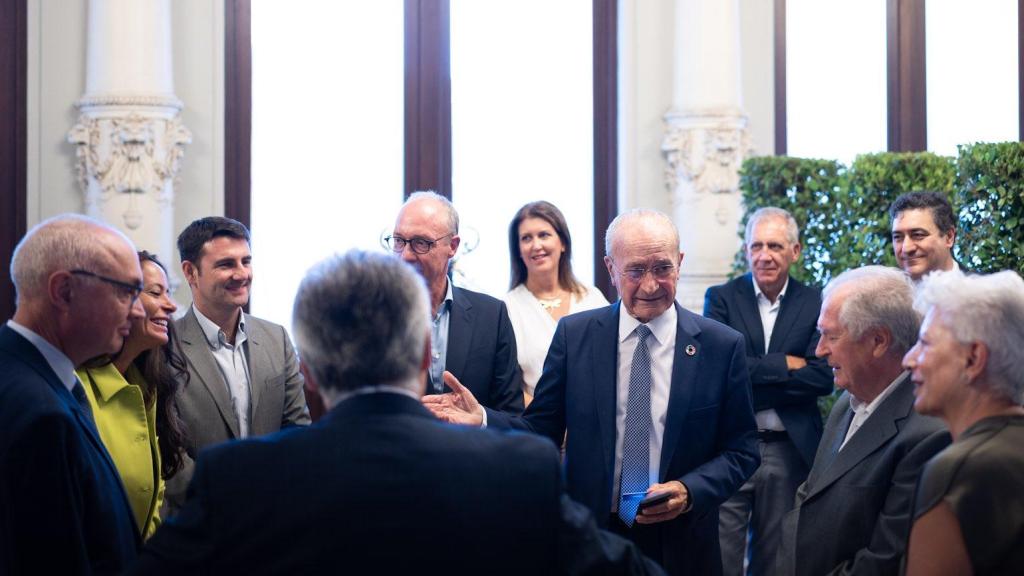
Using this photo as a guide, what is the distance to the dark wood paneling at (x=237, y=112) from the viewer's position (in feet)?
25.3

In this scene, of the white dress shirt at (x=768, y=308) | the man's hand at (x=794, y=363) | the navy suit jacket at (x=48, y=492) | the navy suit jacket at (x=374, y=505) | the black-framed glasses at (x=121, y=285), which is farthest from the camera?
the white dress shirt at (x=768, y=308)

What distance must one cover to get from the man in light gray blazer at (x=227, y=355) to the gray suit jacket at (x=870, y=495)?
1699 millimetres

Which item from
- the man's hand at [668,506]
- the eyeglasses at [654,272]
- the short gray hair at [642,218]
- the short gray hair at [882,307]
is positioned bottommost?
the man's hand at [668,506]

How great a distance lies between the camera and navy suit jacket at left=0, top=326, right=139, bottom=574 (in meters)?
2.23

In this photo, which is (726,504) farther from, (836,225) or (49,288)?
(49,288)

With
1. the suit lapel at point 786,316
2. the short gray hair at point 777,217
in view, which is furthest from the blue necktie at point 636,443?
the short gray hair at point 777,217

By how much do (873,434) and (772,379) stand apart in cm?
193

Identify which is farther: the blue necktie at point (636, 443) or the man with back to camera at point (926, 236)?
the man with back to camera at point (926, 236)

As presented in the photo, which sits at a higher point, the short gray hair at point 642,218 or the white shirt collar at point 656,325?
the short gray hair at point 642,218

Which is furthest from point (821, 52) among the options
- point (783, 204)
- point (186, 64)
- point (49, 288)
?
point (49, 288)

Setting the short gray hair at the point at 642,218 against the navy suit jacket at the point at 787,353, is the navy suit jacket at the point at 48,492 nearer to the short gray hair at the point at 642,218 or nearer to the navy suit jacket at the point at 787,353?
the short gray hair at the point at 642,218

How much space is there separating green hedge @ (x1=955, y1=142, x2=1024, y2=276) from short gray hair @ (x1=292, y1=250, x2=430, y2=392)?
11.7 feet

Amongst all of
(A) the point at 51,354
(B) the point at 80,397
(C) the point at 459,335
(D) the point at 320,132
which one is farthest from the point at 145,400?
(D) the point at 320,132

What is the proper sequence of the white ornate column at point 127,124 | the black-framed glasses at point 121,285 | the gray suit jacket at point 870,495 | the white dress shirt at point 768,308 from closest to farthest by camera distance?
the black-framed glasses at point 121,285 → the gray suit jacket at point 870,495 → the white dress shirt at point 768,308 → the white ornate column at point 127,124
